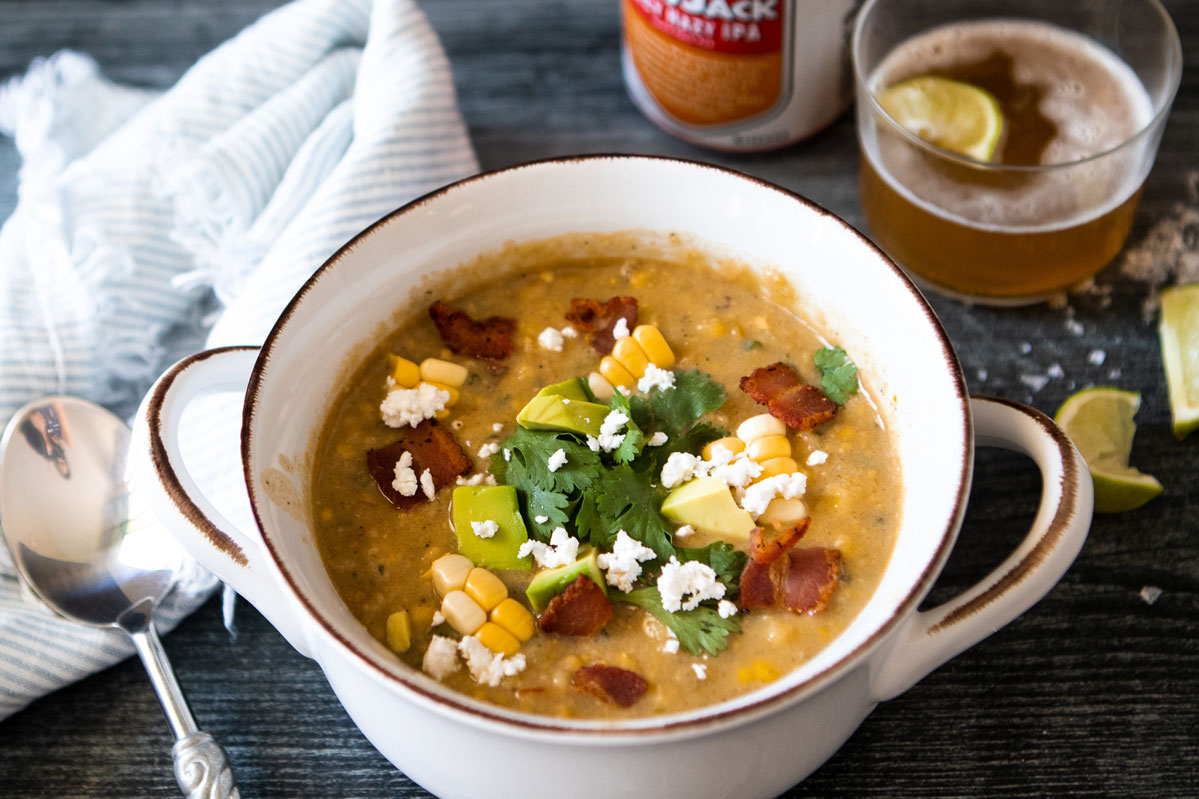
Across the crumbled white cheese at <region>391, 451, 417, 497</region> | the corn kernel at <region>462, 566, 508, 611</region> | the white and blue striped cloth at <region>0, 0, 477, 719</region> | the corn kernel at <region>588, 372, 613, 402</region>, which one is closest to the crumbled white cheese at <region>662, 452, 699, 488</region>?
the corn kernel at <region>588, 372, 613, 402</region>

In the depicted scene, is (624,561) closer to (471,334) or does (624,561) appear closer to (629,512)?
(629,512)

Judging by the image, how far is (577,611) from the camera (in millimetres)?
1786

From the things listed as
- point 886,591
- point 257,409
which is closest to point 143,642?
point 257,409

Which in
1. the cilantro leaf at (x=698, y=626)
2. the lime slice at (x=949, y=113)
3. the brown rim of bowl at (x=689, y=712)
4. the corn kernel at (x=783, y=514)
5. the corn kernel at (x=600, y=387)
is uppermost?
the brown rim of bowl at (x=689, y=712)

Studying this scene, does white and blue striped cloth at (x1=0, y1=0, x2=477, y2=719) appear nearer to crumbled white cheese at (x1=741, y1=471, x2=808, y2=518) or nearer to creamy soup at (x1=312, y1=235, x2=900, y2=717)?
creamy soup at (x1=312, y1=235, x2=900, y2=717)

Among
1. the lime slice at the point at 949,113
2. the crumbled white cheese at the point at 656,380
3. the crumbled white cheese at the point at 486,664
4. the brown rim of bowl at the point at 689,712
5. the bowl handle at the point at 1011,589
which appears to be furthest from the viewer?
the lime slice at the point at 949,113

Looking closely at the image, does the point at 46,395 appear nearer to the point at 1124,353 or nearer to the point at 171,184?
the point at 171,184

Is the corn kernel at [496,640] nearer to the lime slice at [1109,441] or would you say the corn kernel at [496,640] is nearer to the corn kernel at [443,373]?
the corn kernel at [443,373]

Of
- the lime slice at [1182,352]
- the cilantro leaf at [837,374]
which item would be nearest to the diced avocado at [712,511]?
the cilantro leaf at [837,374]

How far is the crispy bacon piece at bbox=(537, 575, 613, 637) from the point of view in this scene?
178cm

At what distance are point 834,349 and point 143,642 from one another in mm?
1337

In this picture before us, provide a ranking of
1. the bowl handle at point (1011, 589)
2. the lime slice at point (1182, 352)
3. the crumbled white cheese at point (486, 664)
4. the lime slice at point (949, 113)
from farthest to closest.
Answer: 1. the lime slice at point (949, 113)
2. the lime slice at point (1182, 352)
3. the crumbled white cheese at point (486, 664)
4. the bowl handle at point (1011, 589)

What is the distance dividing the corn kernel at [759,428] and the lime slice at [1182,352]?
925mm

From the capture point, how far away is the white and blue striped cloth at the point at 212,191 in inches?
94.9
